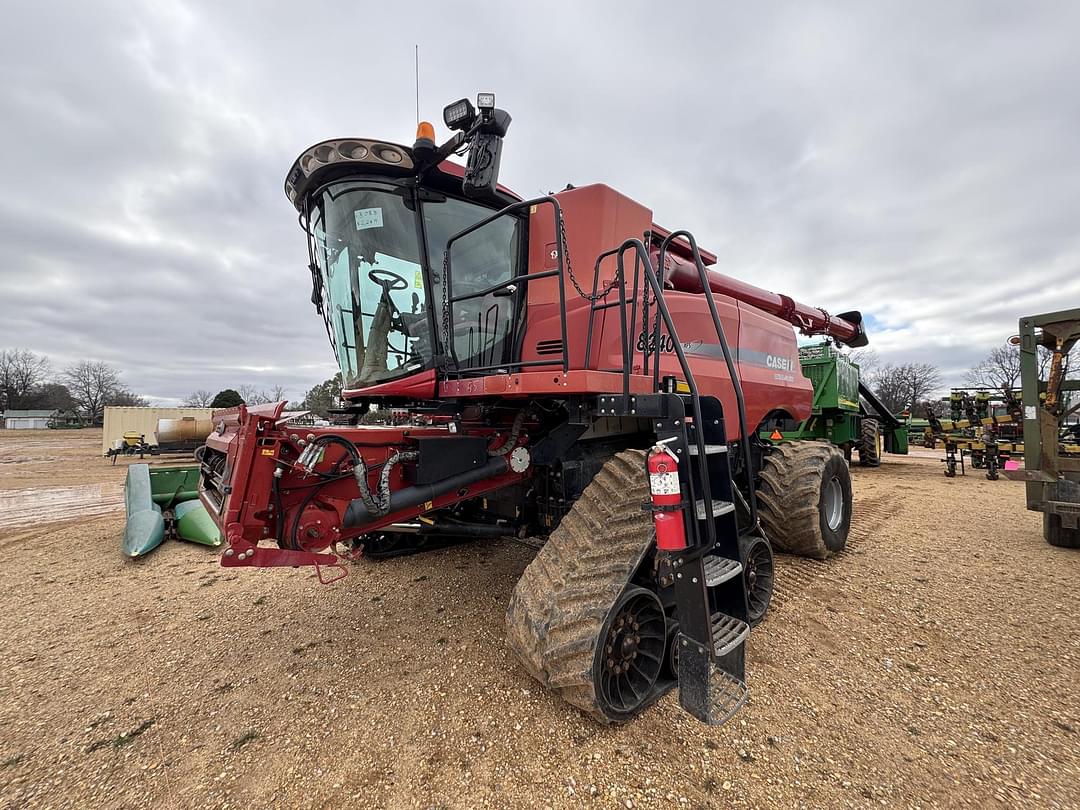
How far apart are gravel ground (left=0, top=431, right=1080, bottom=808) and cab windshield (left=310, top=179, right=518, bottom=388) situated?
1.98 meters

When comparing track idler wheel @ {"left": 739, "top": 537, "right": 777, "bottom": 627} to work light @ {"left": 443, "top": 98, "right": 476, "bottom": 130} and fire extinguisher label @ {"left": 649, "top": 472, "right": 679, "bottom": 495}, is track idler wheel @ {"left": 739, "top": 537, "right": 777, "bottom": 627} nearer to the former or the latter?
fire extinguisher label @ {"left": 649, "top": 472, "right": 679, "bottom": 495}

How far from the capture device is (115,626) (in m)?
3.82

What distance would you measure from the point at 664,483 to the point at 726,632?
87cm

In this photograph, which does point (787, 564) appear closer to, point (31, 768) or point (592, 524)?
point (592, 524)

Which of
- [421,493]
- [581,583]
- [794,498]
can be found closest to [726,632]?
[581,583]

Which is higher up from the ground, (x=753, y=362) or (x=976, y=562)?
(x=753, y=362)

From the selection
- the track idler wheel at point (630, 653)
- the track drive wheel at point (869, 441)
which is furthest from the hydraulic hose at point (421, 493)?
the track drive wheel at point (869, 441)

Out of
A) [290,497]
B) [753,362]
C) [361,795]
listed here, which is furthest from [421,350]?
[753,362]

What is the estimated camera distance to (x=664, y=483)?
2090 mm

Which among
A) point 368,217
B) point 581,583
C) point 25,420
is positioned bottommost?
point 581,583

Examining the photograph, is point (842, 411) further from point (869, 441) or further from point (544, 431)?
point (544, 431)

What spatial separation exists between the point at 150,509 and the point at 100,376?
290 feet

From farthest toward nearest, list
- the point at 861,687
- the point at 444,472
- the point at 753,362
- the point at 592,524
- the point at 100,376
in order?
the point at 100,376 → the point at 753,362 → the point at 444,472 → the point at 861,687 → the point at 592,524

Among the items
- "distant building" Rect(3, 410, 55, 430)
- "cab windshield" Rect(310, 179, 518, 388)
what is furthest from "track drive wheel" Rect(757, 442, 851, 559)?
"distant building" Rect(3, 410, 55, 430)
